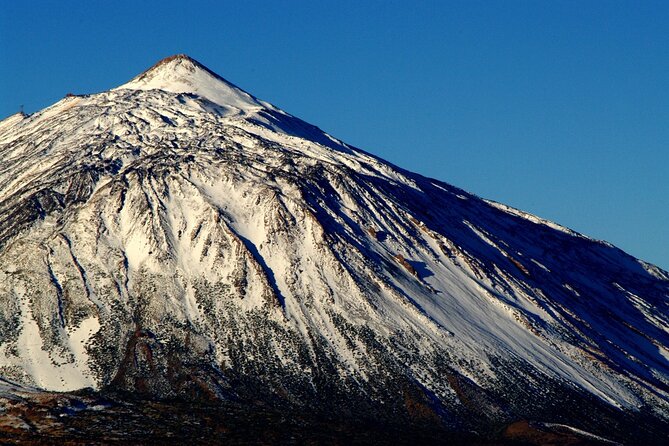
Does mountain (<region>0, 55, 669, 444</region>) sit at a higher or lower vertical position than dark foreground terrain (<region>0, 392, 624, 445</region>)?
higher

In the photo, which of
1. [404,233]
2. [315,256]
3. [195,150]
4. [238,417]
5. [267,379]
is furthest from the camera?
[195,150]

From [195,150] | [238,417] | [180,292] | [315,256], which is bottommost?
[238,417]

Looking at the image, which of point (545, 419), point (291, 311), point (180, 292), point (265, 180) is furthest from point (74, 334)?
point (545, 419)

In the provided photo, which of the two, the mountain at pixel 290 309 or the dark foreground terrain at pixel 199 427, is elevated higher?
the mountain at pixel 290 309

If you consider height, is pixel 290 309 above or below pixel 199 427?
above

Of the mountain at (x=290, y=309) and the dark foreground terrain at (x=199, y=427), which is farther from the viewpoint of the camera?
the mountain at (x=290, y=309)

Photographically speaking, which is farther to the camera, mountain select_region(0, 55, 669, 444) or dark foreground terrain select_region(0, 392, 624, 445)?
mountain select_region(0, 55, 669, 444)

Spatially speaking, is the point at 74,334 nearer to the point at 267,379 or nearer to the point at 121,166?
the point at 267,379

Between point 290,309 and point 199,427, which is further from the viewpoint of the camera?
point 290,309
